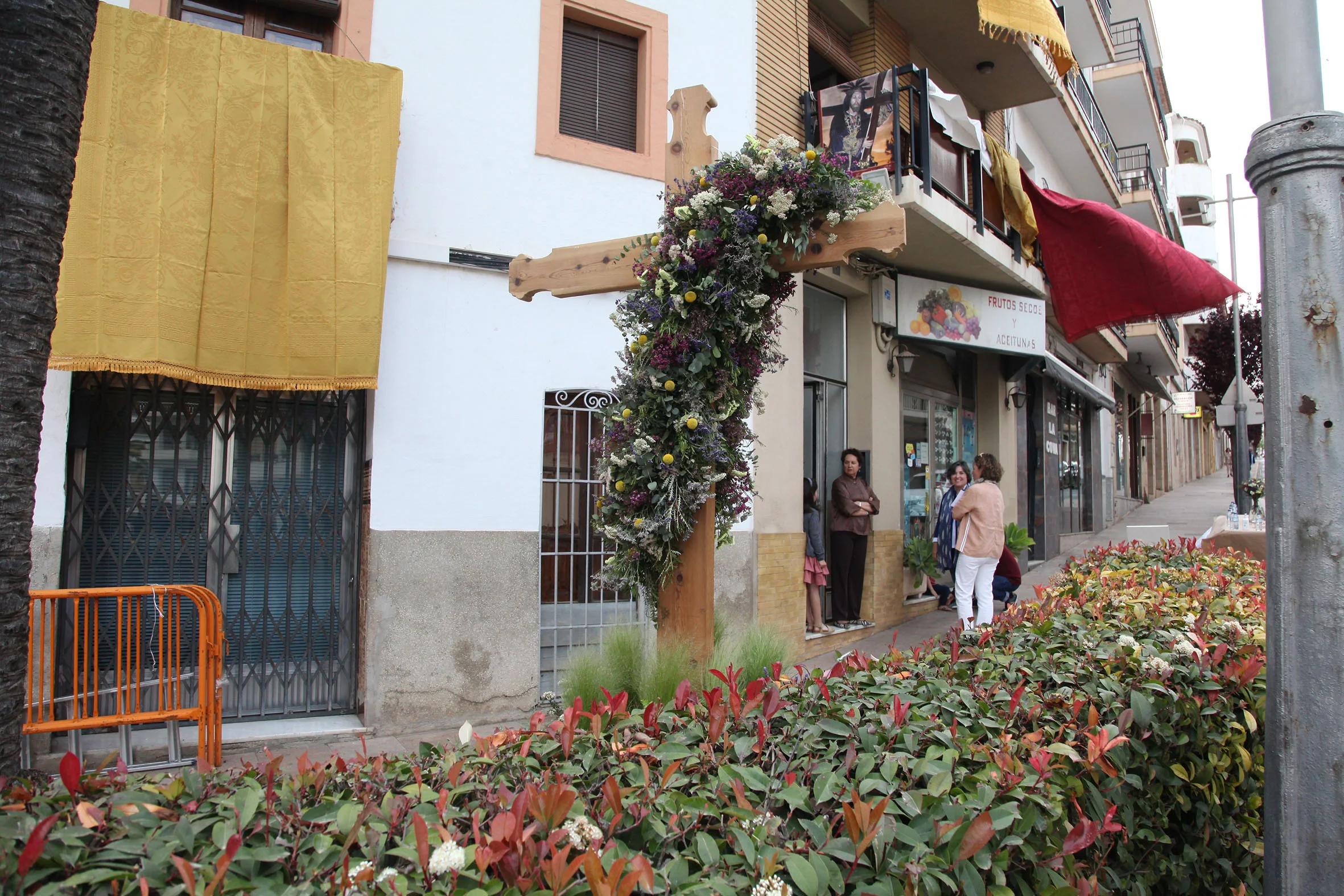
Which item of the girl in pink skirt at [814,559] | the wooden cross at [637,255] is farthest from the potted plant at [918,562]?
the wooden cross at [637,255]

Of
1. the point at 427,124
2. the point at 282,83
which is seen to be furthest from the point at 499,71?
the point at 282,83

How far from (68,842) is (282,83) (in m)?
5.62

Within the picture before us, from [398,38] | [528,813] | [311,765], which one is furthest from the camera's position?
[398,38]

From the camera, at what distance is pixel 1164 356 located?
24.6 m

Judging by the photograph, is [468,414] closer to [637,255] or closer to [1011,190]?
[637,255]

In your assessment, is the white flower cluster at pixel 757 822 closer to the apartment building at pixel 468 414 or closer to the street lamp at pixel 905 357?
the apartment building at pixel 468 414

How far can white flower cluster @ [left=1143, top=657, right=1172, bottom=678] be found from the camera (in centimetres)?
272

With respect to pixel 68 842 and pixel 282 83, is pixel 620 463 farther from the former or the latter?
pixel 282 83

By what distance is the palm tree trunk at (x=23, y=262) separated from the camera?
2225 mm

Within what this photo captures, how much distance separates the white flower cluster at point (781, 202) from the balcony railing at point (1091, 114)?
1340cm

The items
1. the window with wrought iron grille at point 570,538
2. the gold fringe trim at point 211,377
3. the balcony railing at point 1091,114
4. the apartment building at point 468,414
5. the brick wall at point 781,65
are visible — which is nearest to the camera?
the gold fringe trim at point 211,377

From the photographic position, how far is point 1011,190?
10.8 metres

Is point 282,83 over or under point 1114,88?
under

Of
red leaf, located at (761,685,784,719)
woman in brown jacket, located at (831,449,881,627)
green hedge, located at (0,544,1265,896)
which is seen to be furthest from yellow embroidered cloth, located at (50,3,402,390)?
woman in brown jacket, located at (831,449,881,627)
